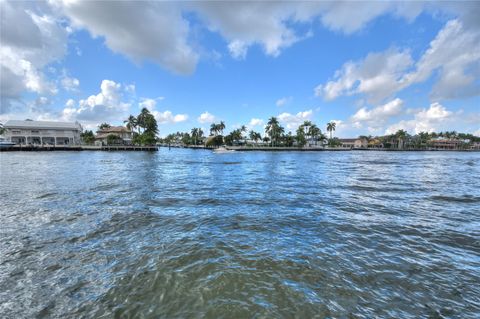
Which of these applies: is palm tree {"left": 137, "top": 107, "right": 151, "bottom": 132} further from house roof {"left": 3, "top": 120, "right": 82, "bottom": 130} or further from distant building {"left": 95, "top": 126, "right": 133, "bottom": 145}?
house roof {"left": 3, "top": 120, "right": 82, "bottom": 130}

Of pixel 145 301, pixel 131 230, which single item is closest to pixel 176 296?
pixel 145 301

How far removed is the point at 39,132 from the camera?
8469 centimetres

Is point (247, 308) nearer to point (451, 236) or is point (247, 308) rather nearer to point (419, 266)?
point (419, 266)

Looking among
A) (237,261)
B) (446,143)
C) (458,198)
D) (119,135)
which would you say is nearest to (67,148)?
(119,135)

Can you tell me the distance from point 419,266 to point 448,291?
1.00 meters

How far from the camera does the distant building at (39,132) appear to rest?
8194 centimetres

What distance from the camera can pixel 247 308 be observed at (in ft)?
13.7

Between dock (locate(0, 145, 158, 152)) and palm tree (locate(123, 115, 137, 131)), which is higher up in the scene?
palm tree (locate(123, 115, 137, 131))

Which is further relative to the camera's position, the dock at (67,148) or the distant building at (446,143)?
the distant building at (446,143)

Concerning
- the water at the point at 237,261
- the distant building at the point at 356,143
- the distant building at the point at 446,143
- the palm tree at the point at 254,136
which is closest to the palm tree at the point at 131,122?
the palm tree at the point at 254,136

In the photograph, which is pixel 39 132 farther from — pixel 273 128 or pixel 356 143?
pixel 356 143

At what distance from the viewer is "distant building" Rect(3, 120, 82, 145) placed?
269 ft

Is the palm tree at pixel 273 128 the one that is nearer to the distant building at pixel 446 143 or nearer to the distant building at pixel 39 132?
the distant building at pixel 39 132

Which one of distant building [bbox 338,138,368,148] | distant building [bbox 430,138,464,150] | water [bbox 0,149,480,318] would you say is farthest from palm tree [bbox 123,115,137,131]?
distant building [bbox 430,138,464,150]
